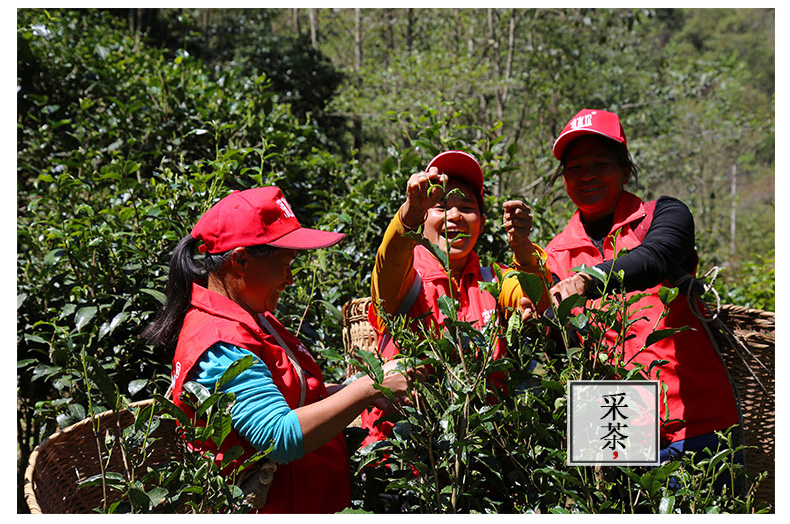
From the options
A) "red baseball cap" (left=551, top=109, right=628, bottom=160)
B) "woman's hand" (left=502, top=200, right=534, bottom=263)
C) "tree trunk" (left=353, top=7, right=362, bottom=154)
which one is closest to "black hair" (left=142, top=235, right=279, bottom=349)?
"woman's hand" (left=502, top=200, right=534, bottom=263)

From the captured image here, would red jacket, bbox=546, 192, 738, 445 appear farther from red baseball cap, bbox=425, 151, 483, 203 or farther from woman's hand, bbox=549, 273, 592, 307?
red baseball cap, bbox=425, 151, 483, 203

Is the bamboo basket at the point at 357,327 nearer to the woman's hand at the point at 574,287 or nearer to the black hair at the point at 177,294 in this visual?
the black hair at the point at 177,294

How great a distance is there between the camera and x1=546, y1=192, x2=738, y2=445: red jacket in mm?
1666

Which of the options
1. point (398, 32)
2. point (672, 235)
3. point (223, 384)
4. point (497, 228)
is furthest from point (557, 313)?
point (398, 32)

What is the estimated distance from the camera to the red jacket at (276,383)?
1.42 metres

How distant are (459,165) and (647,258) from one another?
25.7 inches

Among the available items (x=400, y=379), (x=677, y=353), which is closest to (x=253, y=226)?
(x=400, y=379)

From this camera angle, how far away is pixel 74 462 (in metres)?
1.55

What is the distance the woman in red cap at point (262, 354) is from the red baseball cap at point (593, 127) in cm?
68

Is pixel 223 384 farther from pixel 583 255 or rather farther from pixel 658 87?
Result: pixel 658 87

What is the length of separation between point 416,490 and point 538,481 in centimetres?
25

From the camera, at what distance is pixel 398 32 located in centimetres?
1277

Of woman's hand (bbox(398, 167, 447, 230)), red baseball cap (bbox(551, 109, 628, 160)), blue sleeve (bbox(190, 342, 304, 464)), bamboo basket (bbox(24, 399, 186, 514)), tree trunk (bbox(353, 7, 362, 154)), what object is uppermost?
tree trunk (bbox(353, 7, 362, 154))

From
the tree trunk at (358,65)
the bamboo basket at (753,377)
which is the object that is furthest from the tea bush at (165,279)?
the tree trunk at (358,65)
